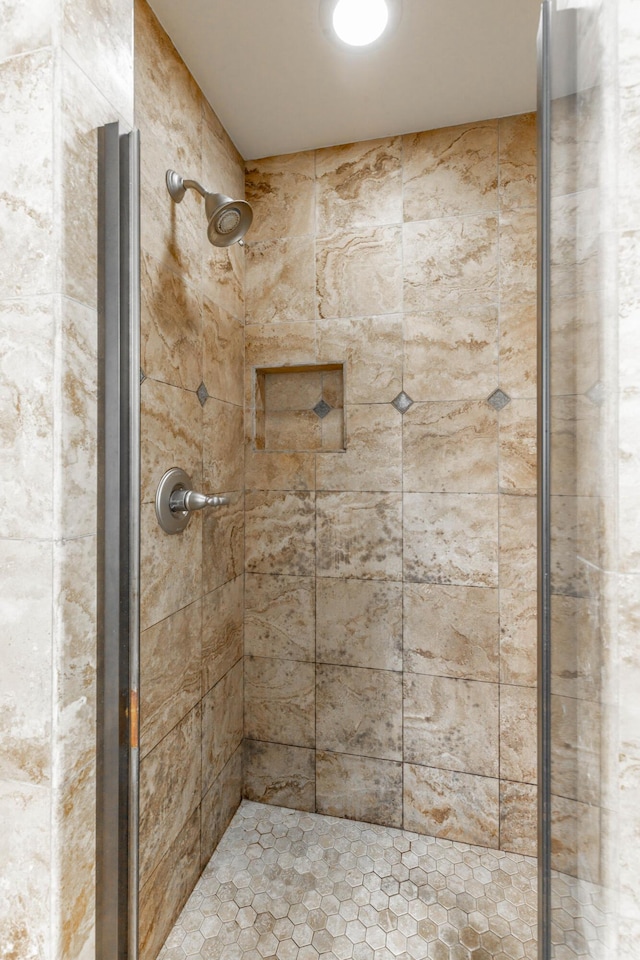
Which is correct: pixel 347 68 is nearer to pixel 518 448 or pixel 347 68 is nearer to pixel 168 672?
pixel 518 448

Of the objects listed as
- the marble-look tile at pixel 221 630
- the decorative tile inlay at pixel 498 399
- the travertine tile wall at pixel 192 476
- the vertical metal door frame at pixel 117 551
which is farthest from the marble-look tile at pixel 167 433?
the decorative tile inlay at pixel 498 399

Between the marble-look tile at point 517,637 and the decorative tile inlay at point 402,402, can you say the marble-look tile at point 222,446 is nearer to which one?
the decorative tile inlay at point 402,402

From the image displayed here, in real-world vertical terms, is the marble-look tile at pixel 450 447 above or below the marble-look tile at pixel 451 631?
above

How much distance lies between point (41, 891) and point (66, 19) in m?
1.01

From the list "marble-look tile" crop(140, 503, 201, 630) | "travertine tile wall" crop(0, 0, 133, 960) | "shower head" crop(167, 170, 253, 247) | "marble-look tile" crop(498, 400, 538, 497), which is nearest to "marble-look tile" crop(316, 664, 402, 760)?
"marble-look tile" crop(140, 503, 201, 630)

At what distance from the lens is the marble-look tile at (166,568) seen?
3.18ft

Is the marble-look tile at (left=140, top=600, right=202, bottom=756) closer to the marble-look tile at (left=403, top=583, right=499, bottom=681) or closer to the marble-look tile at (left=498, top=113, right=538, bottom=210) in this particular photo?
the marble-look tile at (left=403, top=583, right=499, bottom=681)

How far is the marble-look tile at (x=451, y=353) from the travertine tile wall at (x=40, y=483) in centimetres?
107

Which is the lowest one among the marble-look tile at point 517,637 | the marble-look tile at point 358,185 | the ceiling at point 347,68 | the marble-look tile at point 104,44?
the marble-look tile at point 517,637

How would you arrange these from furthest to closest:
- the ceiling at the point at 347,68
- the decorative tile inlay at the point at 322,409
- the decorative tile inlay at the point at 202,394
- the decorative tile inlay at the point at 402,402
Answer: the decorative tile inlay at the point at 322,409, the decorative tile inlay at the point at 402,402, the decorative tile inlay at the point at 202,394, the ceiling at the point at 347,68

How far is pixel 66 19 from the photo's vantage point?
1.79 feet

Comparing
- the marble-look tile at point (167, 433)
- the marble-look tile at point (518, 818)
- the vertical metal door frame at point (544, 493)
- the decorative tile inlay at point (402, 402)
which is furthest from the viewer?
the decorative tile inlay at point (402, 402)

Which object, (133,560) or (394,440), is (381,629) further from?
(133,560)

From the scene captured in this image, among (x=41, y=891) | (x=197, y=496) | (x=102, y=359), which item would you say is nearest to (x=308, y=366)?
(x=197, y=496)
